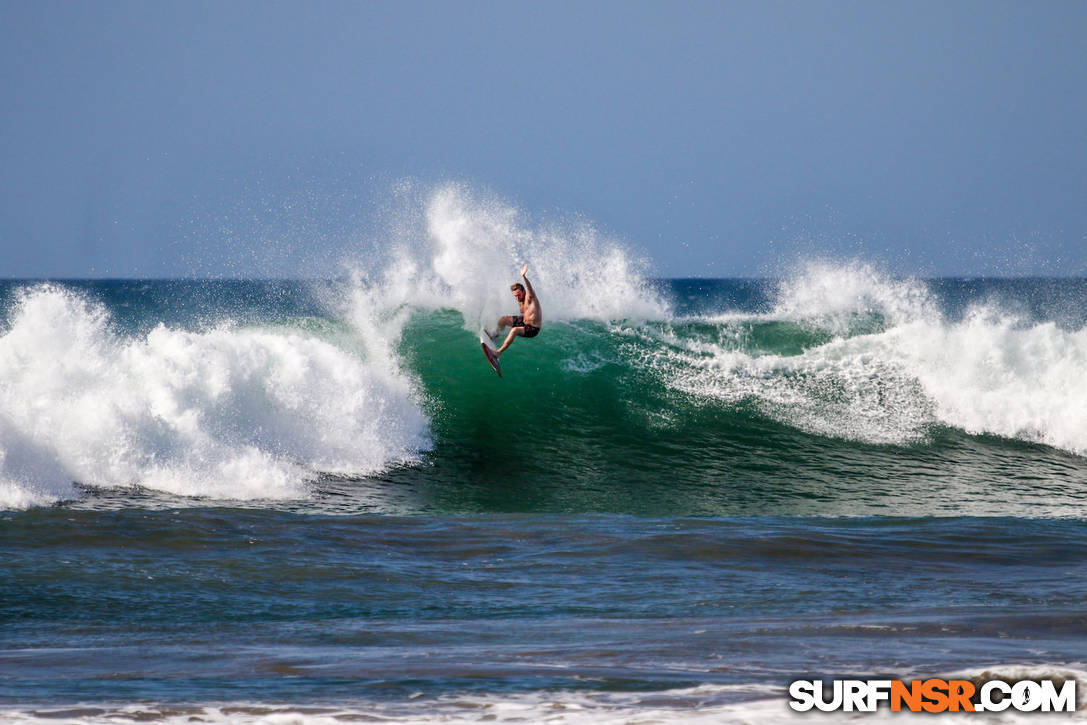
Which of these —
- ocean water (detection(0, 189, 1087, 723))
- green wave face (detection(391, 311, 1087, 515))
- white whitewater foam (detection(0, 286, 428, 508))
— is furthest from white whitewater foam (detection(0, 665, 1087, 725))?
green wave face (detection(391, 311, 1087, 515))

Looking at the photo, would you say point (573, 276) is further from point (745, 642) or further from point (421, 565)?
point (745, 642)

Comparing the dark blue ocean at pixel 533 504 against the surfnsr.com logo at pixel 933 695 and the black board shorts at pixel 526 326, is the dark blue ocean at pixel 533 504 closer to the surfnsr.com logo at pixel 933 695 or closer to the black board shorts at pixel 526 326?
the surfnsr.com logo at pixel 933 695

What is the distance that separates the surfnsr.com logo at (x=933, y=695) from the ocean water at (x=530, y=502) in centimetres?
13

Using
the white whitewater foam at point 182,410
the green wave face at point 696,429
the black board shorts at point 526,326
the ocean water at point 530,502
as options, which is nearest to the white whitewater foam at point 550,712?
the ocean water at point 530,502

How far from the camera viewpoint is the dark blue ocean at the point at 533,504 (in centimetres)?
527

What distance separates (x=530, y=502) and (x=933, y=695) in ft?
22.9

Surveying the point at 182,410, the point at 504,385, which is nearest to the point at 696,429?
the point at 504,385

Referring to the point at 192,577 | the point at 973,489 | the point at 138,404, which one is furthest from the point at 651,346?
the point at 192,577

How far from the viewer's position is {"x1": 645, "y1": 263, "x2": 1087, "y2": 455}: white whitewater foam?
49.2ft

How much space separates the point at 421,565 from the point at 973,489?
7.36 metres

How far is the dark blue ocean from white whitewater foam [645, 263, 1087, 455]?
6 centimetres

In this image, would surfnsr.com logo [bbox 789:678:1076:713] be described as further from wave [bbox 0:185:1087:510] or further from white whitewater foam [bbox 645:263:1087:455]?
white whitewater foam [bbox 645:263:1087:455]

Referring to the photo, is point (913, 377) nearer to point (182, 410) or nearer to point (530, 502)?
point (530, 502)

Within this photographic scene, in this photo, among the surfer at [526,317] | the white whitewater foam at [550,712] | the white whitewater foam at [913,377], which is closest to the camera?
the white whitewater foam at [550,712]
